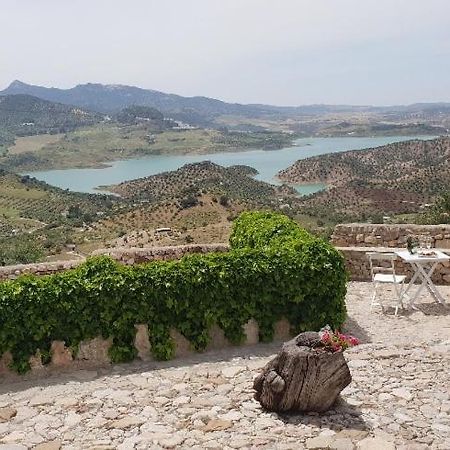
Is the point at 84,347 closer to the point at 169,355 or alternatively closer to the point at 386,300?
the point at 169,355

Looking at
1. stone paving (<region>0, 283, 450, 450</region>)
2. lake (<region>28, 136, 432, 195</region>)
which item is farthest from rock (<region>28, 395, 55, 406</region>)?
lake (<region>28, 136, 432, 195</region>)

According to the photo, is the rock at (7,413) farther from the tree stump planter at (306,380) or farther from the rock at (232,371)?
the tree stump planter at (306,380)

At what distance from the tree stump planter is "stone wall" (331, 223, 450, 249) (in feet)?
25.0

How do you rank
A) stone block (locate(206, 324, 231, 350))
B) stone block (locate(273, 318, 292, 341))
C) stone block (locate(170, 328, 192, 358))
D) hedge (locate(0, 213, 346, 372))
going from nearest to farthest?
hedge (locate(0, 213, 346, 372)) < stone block (locate(170, 328, 192, 358)) < stone block (locate(206, 324, 231, 350)) < stone block (locate(273, 318, 292, 341))

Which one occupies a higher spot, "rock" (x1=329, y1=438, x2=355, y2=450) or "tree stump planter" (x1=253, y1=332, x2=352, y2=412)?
"tree stump planter" (x1=253, y1=332, x2=352, y2=412)

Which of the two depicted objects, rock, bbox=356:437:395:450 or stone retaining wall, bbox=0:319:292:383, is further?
stone retaining wall, bbox=0:319:292:383

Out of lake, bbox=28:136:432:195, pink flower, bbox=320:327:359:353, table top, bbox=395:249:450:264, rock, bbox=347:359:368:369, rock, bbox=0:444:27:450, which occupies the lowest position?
lake, bbox=28:136:432:195

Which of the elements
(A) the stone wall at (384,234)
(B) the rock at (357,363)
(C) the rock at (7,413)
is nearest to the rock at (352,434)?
(B) the rock at (357,363)

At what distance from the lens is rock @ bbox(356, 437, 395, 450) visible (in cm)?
466

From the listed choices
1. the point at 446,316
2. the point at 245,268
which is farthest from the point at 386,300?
the point at 245,268

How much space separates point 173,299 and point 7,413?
235cm

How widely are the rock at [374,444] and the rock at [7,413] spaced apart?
3.27 metres

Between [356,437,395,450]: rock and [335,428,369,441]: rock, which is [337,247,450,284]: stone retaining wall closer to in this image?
[335,428,369,441]: rock

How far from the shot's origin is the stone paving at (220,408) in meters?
4.90
